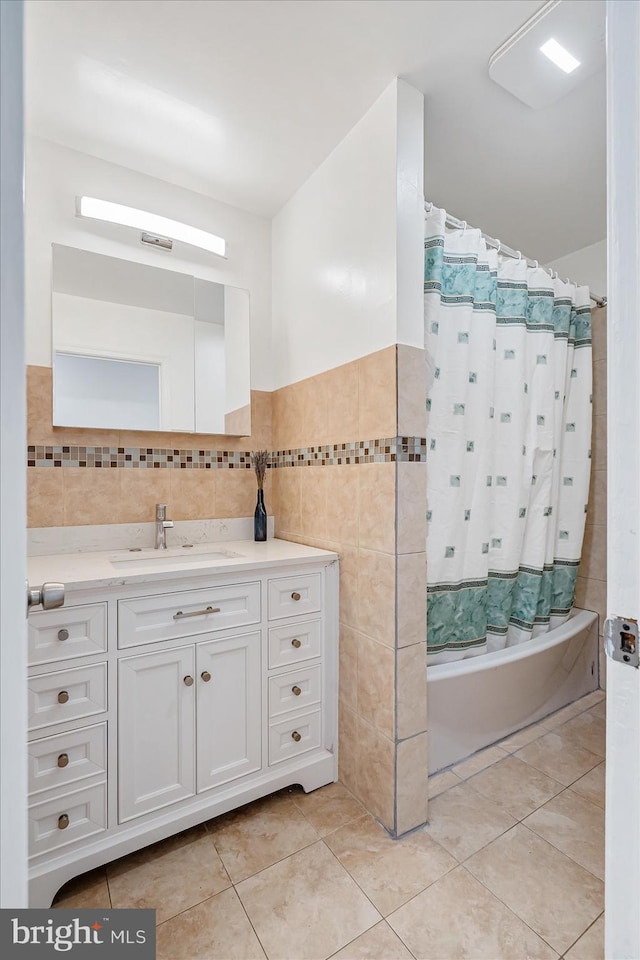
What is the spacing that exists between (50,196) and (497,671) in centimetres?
258

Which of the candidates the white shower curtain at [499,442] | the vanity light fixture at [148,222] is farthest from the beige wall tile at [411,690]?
the vanity light fixture at [148,222]

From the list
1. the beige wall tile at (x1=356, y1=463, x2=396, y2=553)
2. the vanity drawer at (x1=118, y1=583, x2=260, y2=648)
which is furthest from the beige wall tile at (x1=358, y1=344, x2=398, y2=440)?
the vanity drawer at (x1=118, y1=583, x2=260, y2=648)

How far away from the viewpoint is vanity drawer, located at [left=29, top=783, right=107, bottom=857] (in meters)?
1.19

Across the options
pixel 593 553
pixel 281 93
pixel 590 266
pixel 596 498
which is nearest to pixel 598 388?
pixel 596 498

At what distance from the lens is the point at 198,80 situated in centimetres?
146

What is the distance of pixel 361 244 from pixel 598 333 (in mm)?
1595

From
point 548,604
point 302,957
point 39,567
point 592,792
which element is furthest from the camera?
point 548,604

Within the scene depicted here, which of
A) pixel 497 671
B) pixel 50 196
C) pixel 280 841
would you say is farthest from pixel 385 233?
pixel 280 841

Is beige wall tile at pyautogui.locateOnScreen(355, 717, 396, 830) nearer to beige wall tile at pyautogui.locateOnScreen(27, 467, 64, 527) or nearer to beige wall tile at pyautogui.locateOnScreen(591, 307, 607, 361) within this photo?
beige wall tile at pyautogui.locateOnScreen(27, 467, 64, 527)

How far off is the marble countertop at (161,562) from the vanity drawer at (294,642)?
0.24 metres

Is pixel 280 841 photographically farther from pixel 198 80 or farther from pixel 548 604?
pixel 198 80

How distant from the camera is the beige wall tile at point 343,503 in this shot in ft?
5.38

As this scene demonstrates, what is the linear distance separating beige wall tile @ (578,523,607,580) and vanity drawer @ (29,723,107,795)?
2.44 metres

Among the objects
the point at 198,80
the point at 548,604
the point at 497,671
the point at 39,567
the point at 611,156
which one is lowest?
the point at 497,671
